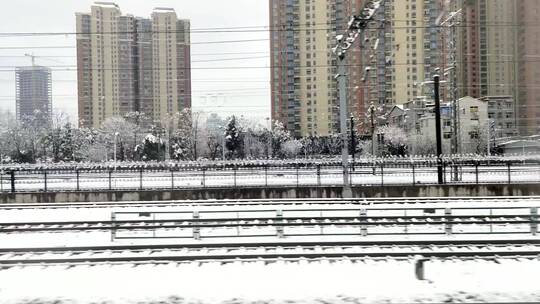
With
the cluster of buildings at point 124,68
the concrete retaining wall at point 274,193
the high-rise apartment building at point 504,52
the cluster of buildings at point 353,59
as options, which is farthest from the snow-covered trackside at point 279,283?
the cluster of buildings at point 124,68

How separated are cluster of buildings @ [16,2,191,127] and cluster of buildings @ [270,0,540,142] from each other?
7.78m

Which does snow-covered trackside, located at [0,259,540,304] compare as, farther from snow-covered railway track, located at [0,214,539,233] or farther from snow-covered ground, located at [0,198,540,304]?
snow-covered railway track, located at [0,214,539,233]

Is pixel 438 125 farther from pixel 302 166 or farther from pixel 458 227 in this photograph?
pixel 302 166

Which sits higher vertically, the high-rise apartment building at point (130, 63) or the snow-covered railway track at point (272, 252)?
the high-rise apartment building at point (130, 63)

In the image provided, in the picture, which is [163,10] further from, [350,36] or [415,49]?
[350,36]

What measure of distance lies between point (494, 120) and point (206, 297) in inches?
2610

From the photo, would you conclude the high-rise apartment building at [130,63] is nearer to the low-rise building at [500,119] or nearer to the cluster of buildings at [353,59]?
the cluster of buildings at [353,59]

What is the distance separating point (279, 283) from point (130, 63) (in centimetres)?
3941

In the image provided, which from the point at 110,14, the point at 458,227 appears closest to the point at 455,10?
the point at 458,227

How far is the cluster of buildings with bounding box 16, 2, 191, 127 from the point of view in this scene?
38344 millimetres

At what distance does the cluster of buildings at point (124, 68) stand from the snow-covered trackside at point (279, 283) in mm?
15814

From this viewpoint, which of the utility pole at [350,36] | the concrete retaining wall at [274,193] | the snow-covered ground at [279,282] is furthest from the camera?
the concrete retaining wall at [274,193]

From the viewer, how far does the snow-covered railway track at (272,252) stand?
11.0 m

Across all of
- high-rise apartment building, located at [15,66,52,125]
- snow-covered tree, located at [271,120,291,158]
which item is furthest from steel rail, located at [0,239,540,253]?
snow-covered tree, located at [271,120,291,158]
